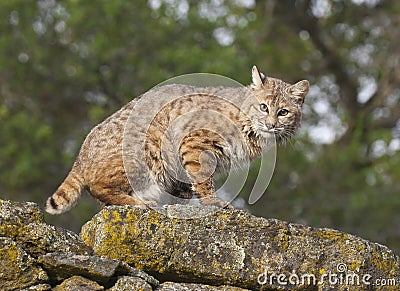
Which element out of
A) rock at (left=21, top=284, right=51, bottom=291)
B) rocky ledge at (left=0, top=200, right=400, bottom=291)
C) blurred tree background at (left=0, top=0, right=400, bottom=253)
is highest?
blurred tree background at (left=0, top=0, right=400, bottom=253)

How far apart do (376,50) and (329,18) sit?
1797mm

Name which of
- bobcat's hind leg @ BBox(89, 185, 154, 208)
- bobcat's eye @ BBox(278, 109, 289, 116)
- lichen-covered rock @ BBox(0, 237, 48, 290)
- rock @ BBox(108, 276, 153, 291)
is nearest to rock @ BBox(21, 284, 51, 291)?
lichen-covered rock @ BBox(0, 237, 48, 290)

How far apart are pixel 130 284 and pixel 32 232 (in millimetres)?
824

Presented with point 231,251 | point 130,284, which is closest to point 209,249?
point 231,251

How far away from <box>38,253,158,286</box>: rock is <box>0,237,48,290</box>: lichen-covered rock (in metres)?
0.07

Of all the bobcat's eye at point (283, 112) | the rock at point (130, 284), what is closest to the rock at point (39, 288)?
the rock at point (130, 284)

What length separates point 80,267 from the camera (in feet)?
18.6

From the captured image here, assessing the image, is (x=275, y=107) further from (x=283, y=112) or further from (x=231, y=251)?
(x=231, y=251)

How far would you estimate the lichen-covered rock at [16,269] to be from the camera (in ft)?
18.4

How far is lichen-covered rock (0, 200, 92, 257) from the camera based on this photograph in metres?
5.93

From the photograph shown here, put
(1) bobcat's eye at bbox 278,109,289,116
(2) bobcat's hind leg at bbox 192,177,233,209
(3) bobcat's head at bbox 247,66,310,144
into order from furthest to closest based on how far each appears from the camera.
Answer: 1. (1) bobcat's eye at bbox 278,109,289,116
2. (3) bobcat's head at bbox 247,66,310,144
3. (2) bobcat's hind leg at bbox 192,177,233,209

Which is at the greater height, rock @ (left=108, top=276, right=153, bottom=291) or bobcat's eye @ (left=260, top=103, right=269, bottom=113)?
bobcat's eye @ (left=260, top=103, right=269, bottom=113)

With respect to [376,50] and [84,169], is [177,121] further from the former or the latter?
[376,50]

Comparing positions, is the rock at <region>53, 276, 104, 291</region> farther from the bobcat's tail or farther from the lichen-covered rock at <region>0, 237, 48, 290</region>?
the bobcat's tail
